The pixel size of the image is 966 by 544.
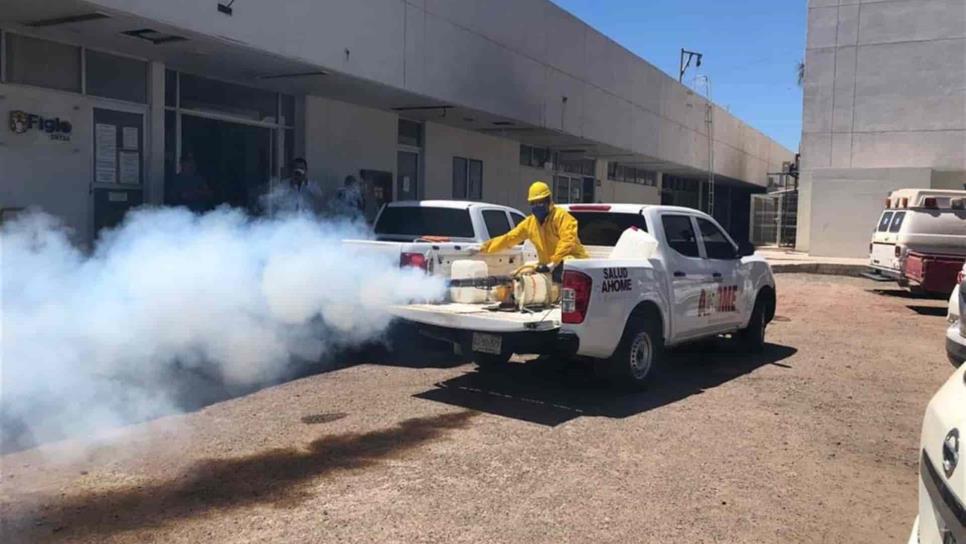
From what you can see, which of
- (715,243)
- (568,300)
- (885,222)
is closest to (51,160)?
(568,300)

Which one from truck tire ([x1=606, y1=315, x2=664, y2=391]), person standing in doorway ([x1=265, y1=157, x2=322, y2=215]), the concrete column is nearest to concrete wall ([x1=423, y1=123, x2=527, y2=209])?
person standing in doorway ([x1=265, y1=157, x2=322, y2=215])

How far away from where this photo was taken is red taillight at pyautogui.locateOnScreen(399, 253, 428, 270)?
7.68 metres

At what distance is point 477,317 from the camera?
22.0 feet

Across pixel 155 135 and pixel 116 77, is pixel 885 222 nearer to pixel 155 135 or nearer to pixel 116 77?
pixel 155 135

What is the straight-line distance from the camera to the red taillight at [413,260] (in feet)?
25.2

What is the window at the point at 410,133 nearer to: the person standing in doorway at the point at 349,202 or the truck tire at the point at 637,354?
the person standing in doorway at the point at 349,202

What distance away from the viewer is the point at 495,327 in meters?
6.61

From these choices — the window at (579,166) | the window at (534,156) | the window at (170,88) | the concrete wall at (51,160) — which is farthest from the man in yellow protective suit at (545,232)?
the window at (579,166)

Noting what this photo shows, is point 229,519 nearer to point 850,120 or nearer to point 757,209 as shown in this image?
point 850,120

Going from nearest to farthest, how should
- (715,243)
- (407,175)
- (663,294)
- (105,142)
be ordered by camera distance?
(663,294), (715,243), (105,142), (407,175)

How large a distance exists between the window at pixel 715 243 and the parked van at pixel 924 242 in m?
7.79

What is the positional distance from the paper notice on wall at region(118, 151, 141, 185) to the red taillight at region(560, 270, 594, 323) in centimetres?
690

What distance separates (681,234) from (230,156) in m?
7.50

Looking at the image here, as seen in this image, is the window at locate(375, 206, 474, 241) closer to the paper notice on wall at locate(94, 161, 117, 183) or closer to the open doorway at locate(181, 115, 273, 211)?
the open doorway at locate(181, 115, 273, 211)
